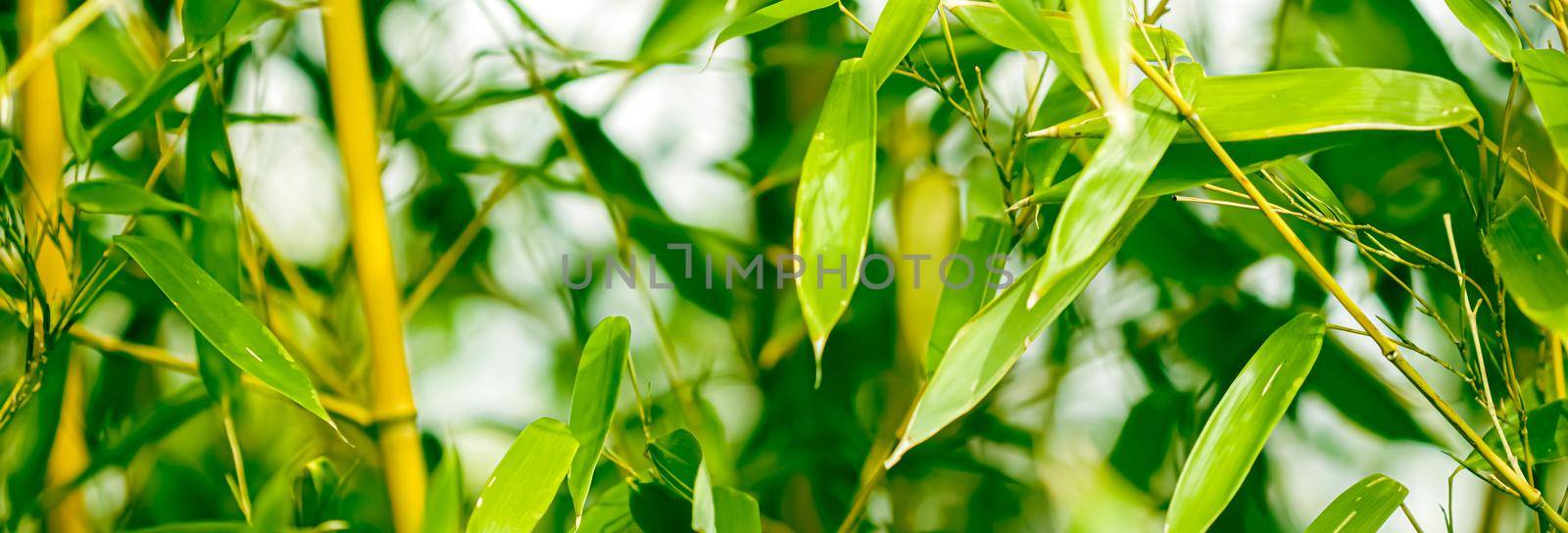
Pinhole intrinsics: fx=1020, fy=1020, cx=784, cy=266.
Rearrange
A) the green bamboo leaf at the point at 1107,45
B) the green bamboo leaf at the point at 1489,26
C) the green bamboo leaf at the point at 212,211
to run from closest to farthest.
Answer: the green bamboo leaf at the point at 1107,45
the green bamboo leaf at the point at 1489,26
the green bamboo leaf at the point at 212,211

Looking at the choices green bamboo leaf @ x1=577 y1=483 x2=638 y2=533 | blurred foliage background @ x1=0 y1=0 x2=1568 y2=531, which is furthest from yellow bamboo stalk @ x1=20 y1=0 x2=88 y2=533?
green bamboo leaf @ x1=577 y1=483 x2=638 y2=533

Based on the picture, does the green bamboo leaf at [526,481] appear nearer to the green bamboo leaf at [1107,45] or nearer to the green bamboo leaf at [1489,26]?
the green bamboo leaf at [1107,45]

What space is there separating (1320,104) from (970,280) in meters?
0.13

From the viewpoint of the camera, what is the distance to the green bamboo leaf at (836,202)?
281 mm

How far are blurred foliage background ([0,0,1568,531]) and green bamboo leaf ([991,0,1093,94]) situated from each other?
0.09 metres

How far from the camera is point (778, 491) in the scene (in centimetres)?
64

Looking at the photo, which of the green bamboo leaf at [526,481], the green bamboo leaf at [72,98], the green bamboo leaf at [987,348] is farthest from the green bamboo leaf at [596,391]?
the green bamboo leaf at [72,98]

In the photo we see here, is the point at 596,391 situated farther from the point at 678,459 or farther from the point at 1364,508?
the point at 1364,508

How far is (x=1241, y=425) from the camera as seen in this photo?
0.30m

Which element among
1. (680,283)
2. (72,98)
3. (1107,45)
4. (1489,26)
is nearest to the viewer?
(1107,45)

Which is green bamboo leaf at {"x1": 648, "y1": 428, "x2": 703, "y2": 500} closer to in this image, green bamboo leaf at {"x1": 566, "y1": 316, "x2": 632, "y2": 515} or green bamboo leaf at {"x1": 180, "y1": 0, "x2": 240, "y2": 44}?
green bamboo leaf at {"x1": 566, "y1": 316, "x2": 632, "y2": 515}

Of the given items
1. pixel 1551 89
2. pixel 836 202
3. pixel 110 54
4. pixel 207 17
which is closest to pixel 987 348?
pixel 836 202

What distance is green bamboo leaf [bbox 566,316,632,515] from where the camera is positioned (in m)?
0.34

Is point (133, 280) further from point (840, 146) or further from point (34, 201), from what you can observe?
point (840, 146)
